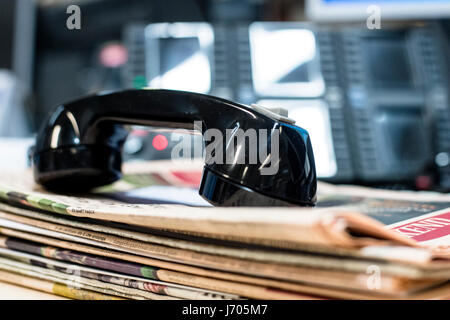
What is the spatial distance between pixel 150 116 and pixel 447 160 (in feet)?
1.65

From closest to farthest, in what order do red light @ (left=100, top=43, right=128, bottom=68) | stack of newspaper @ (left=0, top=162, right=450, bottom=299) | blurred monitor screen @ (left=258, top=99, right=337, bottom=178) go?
stack of newspaper @ (left=0, top=162, right=450, bottom=299)
blurred monitor screen @ (left=258, top=99, right=337, bottom=178)
red light @ (left=100, top=43, right=128, bottom=68)

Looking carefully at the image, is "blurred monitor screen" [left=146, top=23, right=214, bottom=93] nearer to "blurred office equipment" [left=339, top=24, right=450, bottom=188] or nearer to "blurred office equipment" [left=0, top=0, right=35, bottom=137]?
"blurred office equipment" [left=339, top=24, right=450, bottom=188]

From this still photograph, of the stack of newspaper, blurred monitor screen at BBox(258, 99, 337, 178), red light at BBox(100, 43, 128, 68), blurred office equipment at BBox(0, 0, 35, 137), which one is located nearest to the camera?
the stack of newspaper

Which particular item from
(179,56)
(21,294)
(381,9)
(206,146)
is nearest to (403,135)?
(381,9)

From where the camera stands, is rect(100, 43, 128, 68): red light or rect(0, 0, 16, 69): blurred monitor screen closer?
rect(0, 0, 16, 69): blurred monitor screen

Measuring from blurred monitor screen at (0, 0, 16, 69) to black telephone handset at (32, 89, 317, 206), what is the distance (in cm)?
90

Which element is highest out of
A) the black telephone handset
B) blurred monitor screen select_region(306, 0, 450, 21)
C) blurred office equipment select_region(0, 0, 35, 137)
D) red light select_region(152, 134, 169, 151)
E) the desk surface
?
blurred office equipment select_region(0, 0, 35, 137)

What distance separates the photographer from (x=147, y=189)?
42cm

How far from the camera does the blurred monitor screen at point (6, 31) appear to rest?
115 cm

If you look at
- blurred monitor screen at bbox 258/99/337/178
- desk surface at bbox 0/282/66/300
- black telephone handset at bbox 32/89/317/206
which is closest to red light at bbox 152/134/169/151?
blurred monitor screen at bbox 258/99/337/178

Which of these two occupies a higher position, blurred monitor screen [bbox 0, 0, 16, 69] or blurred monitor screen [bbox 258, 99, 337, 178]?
blurred monitor screen [bbox 0, 0, 16, 69]

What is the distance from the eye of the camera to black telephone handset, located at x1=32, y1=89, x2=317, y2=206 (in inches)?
10.5

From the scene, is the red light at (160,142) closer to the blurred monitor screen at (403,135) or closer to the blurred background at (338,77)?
the blurred background at (338,77)
